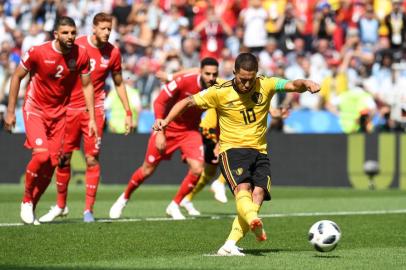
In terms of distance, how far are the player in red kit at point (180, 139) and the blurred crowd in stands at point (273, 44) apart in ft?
24.1

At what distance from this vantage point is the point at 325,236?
10.5m

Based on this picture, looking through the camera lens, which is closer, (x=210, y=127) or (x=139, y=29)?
(x=210, y=127)

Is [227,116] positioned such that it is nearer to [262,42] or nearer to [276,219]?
[276,219]

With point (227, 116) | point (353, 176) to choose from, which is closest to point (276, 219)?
point (227, 116)

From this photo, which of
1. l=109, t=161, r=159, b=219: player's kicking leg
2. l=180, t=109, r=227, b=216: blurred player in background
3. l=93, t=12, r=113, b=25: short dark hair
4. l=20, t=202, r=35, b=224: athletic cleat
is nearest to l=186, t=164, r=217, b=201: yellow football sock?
l=180, t=109, r=227, b=216: blurred player in background

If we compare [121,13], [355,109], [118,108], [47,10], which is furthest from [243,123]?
[47,10]

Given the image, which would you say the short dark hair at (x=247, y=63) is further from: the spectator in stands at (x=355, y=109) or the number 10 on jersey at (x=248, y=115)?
the spectator in stands at (x=355, y=109)

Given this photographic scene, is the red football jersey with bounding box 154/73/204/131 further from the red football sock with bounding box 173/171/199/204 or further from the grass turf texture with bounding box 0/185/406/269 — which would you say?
the grass turf texture with bounding box 0/185/406/269

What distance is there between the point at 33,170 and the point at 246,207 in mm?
4077

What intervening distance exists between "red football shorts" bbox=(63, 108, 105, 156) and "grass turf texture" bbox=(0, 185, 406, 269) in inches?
39.3

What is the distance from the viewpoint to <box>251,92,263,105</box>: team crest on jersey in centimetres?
1109

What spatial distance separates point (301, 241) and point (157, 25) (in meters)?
17.0

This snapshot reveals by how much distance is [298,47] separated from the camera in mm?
26531

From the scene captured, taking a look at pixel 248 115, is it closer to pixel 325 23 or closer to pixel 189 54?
pixel 189 54
